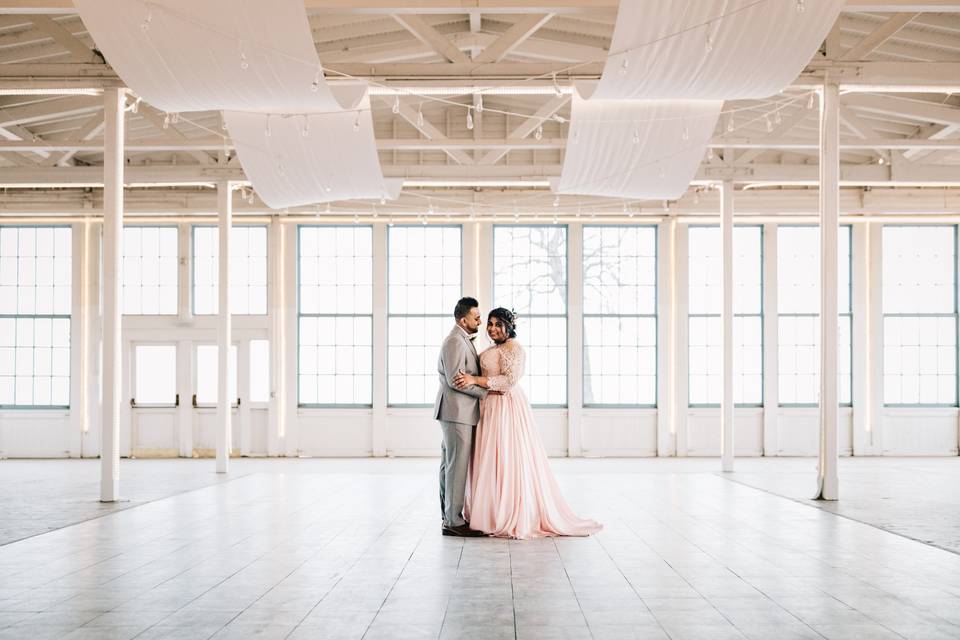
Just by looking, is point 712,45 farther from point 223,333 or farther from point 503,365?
point 223,333

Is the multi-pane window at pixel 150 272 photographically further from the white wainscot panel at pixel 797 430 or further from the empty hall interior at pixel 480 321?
the white wainscot panel at pixel 797 430

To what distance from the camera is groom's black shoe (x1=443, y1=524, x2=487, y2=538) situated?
7.33 meters

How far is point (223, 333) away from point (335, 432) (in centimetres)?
452

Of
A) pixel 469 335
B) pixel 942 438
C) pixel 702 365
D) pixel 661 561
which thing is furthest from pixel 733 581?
pixel 942 438

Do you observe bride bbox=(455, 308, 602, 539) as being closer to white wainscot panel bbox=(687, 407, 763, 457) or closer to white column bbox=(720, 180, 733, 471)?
white column bbox=(720, 180, 733, 471)

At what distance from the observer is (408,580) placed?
561 centimetres

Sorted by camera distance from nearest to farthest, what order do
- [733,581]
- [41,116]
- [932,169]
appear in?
[733,581] → [41,116] → [932,169]

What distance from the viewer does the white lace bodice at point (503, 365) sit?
290 inches

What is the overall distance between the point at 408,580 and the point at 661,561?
166cm

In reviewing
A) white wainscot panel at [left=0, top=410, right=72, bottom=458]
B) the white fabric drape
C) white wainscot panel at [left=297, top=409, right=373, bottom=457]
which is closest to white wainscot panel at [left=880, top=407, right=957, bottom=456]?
white wainscot panel at [left=297, top=409, right=373, bottom=457]

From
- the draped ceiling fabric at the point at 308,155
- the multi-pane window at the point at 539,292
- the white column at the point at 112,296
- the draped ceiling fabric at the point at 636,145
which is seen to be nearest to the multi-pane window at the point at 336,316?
the multi-pane window at the point at 539,292

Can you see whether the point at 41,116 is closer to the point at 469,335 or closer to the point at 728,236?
the point at 469,335

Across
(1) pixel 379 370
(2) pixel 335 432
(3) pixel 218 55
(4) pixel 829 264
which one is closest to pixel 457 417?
(3) pixel 218 55

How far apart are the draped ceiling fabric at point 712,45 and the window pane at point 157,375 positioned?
1154 cm
